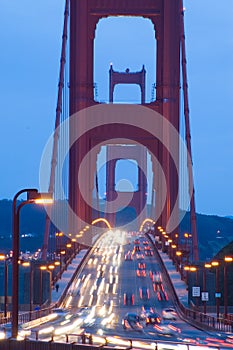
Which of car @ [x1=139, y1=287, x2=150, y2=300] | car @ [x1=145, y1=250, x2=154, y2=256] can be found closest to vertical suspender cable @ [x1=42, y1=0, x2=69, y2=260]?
car @ [x1=139, y1=287, x2=150, y2=300]

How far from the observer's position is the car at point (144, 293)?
60.2m

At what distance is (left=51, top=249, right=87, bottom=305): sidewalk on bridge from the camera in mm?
57438

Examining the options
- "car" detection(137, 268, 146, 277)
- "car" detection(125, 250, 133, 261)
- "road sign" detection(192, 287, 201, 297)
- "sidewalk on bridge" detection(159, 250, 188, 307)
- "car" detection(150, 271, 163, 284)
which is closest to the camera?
"road sign" detection(192, 287, 201, 297)

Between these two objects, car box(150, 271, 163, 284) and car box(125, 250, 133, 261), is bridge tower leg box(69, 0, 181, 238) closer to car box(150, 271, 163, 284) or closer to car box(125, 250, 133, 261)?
car box(150, 271, 163, 284)

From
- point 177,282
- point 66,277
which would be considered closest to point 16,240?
point 177,282

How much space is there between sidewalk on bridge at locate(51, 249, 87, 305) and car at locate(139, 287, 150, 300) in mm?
5350

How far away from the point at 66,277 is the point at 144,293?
7.63 meters

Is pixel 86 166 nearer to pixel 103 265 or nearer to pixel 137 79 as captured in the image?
pixel 103 265

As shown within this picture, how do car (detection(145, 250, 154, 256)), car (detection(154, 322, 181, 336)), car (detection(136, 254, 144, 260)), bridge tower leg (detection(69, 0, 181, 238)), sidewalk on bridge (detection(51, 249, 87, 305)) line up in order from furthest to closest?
1. car (detection(145, 250, 154, 256))
2. car (detection(136, 254, 144, 260))
3. bridge tower leg (detection(69, 0, 181, 238))
4. sidewalk on bridge (detection(51, 249, 87, 305))
5. car (detection(154, 322, 181, 336))

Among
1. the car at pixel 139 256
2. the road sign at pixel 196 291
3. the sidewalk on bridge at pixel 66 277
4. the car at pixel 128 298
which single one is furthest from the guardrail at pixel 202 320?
the car at pixel 139 256

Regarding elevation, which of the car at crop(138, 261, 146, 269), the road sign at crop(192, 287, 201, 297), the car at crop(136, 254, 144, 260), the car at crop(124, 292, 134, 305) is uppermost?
the car at crop(136, 254, 144, 260)

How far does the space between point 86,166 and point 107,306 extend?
34372mm

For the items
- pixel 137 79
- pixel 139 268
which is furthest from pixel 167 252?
pixel 137 79

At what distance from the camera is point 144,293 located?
62.5 meters
